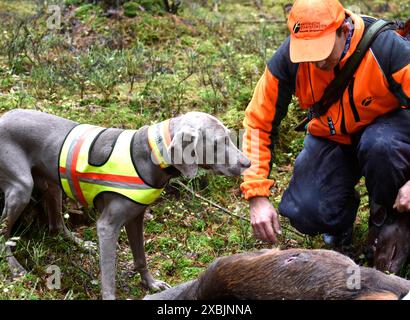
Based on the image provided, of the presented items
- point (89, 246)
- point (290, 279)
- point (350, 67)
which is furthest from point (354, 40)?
point (89, 246)

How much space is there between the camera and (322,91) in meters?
4.75

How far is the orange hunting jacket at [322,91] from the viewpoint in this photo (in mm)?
4523

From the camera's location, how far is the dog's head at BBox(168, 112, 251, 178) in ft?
13.9

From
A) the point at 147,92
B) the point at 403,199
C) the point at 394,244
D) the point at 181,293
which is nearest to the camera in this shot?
the point at 181,293

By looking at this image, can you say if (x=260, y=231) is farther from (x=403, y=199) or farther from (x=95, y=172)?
(x=95, y=172)

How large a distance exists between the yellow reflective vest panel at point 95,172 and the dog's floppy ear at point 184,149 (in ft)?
0.82

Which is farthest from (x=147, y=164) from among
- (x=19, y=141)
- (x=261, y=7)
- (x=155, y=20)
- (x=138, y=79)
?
(x=261, y=7)

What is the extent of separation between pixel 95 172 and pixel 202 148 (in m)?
0.70

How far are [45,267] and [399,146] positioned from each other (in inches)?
101

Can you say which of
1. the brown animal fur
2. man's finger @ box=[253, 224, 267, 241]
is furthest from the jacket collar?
the brown animal fur

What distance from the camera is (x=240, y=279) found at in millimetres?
3604

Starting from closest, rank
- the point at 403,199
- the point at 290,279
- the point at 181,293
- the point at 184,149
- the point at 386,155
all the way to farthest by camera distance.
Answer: the point at 290,279 < the point at 181,293 < the point at 184,149 < the point at 403,199 < the point at 386,155

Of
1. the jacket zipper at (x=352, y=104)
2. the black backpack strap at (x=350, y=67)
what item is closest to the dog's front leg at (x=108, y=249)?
the black backpack strap at (x=350, y=67)
